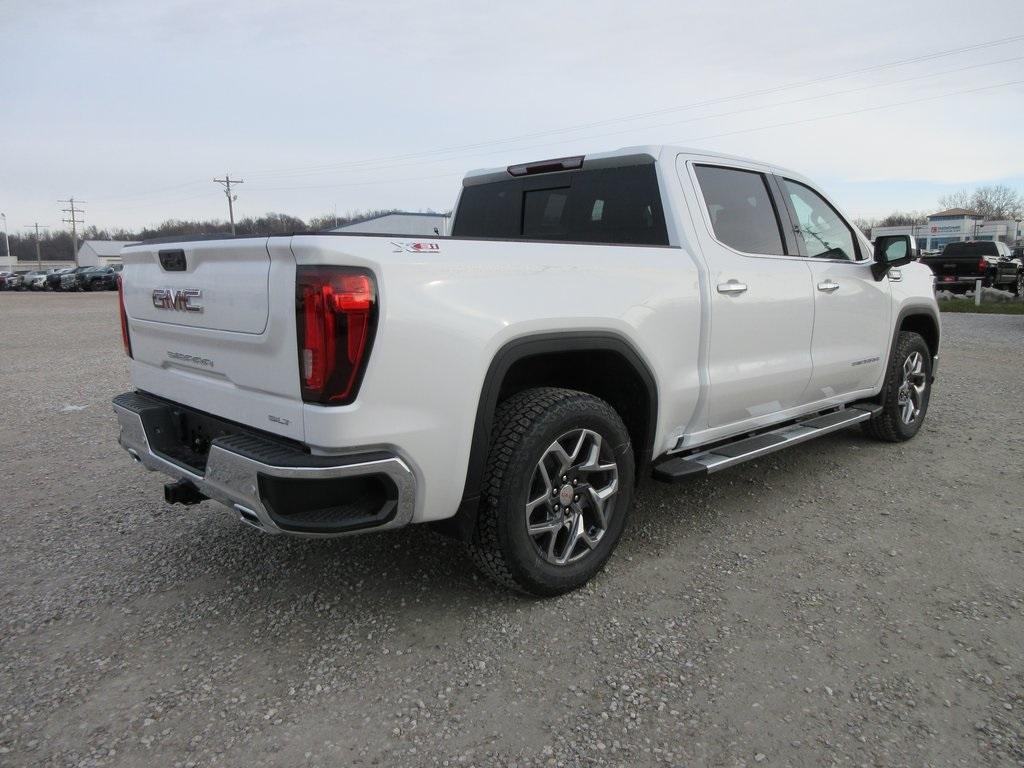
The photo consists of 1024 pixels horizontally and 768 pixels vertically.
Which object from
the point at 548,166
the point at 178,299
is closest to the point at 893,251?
the point at 548,166

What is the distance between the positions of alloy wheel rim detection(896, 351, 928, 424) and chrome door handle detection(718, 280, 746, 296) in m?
2.32

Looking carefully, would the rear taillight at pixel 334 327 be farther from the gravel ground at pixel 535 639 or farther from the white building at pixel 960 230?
the white building at pixel 960 230

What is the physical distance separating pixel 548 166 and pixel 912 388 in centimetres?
338

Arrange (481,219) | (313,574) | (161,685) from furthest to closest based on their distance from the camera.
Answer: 1. (481,219)
2. (313,574)
3. (161,685)

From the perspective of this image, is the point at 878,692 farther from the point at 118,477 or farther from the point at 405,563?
the point at 118,477

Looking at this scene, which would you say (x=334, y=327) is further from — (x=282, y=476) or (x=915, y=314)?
(x=915, y=314)

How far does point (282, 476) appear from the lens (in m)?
2.38

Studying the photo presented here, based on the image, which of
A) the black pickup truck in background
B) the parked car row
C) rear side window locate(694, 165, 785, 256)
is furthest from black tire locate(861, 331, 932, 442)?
the parked car row

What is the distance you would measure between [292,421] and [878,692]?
215cm

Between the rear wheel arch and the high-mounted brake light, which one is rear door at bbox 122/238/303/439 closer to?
the rear wheel arch

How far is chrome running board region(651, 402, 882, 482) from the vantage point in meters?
3.53

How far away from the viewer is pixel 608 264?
3152 mm

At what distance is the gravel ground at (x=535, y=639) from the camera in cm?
230

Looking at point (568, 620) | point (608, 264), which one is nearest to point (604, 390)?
point (608, 264)
